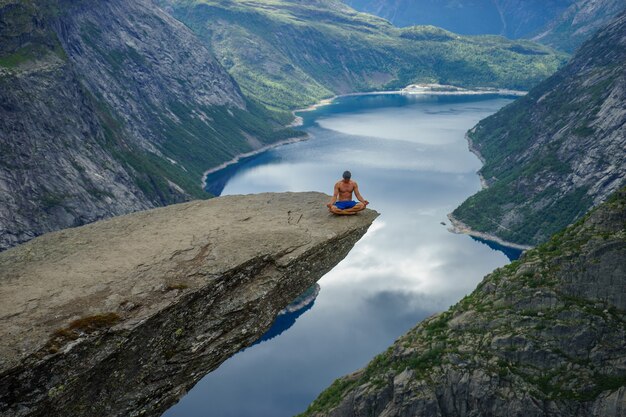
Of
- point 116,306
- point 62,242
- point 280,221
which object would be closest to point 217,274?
point 116,306

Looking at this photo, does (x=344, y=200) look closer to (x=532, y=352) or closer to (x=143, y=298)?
(x=143, y=298)

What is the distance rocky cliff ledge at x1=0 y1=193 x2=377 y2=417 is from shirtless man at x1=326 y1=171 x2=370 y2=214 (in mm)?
508

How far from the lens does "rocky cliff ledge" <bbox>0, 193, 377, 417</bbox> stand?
22.5m

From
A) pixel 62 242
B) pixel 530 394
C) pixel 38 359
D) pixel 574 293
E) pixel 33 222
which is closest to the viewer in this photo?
pixel 38 359

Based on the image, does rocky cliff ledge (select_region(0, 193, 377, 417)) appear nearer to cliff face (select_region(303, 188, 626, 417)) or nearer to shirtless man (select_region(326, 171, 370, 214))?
shirtless man (select_region(326, 171, 370, 214))

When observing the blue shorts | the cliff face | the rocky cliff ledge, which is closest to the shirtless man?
the blue shorts

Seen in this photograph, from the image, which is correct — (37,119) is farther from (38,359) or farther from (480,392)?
(38,359)

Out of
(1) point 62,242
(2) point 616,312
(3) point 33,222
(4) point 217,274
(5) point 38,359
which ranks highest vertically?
(3) point 33,222

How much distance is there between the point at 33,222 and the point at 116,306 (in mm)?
132031

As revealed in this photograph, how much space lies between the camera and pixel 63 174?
160 metres

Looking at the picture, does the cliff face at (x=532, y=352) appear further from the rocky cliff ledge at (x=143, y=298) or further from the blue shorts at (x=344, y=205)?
the rocky cliff ledge at (x=143, y=298)

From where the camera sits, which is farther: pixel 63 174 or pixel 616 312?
pixel 63 174

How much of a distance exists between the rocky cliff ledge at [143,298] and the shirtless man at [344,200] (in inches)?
20.0

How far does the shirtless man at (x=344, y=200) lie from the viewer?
34.5 meters
